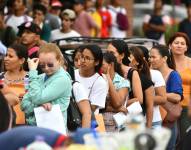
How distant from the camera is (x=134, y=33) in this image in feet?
87.4

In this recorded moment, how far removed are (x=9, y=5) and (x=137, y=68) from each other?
680 centimetres

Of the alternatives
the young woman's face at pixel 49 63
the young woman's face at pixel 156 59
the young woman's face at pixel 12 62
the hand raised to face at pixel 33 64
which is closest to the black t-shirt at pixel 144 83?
the young woman's face at pixel 156 59

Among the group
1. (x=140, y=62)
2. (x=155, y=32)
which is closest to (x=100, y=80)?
(x=140, y=62)

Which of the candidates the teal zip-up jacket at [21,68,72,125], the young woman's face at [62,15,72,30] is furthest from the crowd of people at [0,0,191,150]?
the young woman's face at [62,15,72,30]

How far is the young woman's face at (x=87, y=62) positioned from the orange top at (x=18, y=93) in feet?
2.40

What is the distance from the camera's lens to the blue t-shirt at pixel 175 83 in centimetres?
1260

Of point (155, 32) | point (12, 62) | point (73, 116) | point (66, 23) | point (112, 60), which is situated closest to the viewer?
point (73, 116)

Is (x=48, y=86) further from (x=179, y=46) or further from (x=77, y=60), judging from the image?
(x=179, y=46)

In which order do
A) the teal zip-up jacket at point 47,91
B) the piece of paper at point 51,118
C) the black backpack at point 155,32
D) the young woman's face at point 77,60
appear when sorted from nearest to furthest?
the piece of paper at point 51,118 < the teal zip-up jacket at point 47,91 < the young woman's face at point 77,60 < the black backpack at point 155,32

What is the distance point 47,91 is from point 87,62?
3.92 feet

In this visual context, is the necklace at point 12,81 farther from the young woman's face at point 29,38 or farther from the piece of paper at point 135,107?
the young woman's face at point 29,38

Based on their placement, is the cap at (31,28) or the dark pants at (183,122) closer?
the dark pants at (183,122)

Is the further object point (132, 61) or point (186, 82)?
point (186, 82)

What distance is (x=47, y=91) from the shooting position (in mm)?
10164
